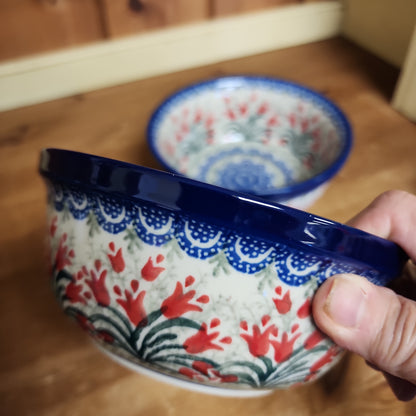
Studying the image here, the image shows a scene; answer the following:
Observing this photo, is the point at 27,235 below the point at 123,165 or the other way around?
below

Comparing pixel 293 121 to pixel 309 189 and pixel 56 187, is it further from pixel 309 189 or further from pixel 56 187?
pixel 56 187

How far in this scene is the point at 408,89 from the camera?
0.59 m

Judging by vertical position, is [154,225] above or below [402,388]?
above

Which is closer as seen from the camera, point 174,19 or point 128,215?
point 128,215

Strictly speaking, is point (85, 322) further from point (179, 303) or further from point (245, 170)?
point (245, 170)

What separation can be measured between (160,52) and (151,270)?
0.53m

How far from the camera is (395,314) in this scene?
0.88ft

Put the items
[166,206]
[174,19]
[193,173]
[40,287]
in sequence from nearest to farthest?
1. [166,206]
2. [40,287]
3. [193,173]
4. [174,19]

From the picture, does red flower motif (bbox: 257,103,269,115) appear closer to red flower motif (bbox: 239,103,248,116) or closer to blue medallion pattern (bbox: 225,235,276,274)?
red flower motif (bbox: 239,103,248,116)

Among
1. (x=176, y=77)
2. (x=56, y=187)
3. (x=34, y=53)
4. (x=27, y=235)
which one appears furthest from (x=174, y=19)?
(x=56, y=187)

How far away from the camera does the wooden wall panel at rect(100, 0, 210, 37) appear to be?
649mm

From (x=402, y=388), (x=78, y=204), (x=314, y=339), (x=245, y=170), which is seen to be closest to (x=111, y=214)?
(x=78, y=204)

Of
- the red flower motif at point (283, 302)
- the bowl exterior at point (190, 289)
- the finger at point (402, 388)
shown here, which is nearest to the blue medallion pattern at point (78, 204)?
the bowl exterior at point (190, 289)

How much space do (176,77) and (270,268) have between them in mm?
531
